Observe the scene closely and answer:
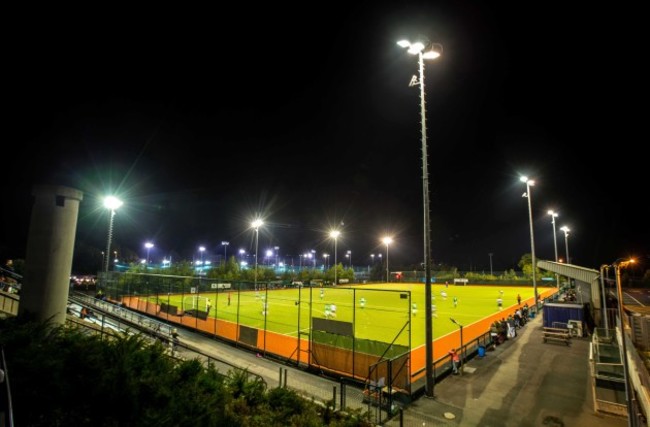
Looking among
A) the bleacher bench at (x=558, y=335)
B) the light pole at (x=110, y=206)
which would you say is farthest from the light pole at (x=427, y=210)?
the light pole at (x=110, y=206)

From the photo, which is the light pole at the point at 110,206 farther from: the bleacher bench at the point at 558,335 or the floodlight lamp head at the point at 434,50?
the bleacher bench at the point at 558,335

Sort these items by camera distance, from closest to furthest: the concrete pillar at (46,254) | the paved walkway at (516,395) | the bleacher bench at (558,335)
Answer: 1. the concrete pillar at (46,254)
2. the paved walkway at (516,395)
3. the bleacher bench at (558,335)

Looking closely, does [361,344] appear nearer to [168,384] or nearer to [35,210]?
[168,384]

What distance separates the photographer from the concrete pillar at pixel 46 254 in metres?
11.0

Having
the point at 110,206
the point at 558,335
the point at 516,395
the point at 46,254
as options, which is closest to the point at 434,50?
the point at 516,395

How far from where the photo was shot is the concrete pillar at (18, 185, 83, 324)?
11.0m

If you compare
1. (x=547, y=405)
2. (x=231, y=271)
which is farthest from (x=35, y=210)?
(x=231, y=271)

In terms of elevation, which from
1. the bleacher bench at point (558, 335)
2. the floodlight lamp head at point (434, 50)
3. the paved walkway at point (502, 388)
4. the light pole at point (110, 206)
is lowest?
the paved walkway at point (502, 388)

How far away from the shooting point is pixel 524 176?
31.0 meters

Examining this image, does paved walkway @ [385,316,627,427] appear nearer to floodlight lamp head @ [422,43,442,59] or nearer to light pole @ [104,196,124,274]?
floodlight lamp head @ [422,43,442,59]

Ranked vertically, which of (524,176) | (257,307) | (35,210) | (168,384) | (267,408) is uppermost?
(524,176)

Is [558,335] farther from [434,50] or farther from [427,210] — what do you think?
[434,50]

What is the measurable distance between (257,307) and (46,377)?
1423 inches

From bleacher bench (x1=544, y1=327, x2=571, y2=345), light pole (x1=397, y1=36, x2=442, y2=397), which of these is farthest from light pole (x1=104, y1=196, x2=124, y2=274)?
bleacher bench (x1=544, y1=327, x2=571, y2=345)
